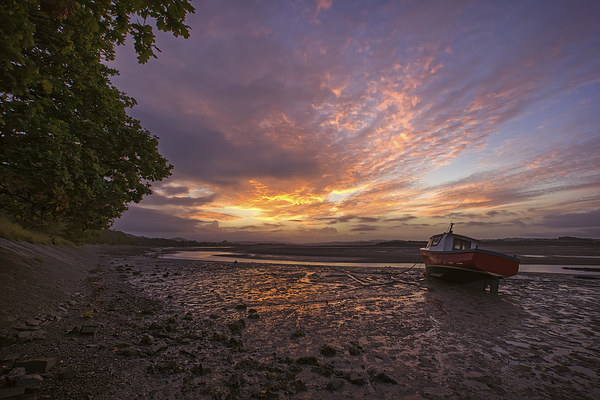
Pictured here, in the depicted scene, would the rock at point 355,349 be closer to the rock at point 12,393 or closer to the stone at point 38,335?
the rock at point 12,393

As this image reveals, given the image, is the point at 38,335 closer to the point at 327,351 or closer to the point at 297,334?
the point at 297,334

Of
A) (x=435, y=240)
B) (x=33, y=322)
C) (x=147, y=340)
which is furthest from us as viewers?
(x=435, y=240)

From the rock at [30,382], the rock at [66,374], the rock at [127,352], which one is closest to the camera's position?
the rock at [30,382]

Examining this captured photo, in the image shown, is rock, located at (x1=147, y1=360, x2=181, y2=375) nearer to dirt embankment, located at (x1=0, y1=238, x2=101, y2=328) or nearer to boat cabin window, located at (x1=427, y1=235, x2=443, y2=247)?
dirt embankment, located at (x1=0, y1=238, x2=101, y2=328)

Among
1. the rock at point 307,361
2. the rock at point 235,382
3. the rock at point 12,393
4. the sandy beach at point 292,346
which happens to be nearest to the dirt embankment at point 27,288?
the sandy beach at point 292,346

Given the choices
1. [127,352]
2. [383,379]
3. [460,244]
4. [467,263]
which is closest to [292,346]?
[383,379]

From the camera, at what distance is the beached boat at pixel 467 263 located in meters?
14.3

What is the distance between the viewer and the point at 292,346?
22.3 feet

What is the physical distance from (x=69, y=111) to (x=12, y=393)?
642 centimetres

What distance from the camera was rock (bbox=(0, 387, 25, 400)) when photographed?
140 inches

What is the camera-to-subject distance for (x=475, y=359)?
630cm

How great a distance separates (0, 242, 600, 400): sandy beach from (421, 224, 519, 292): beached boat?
230cm

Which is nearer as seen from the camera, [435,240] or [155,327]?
[155,327]

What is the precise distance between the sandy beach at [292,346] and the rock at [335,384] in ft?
0.14
